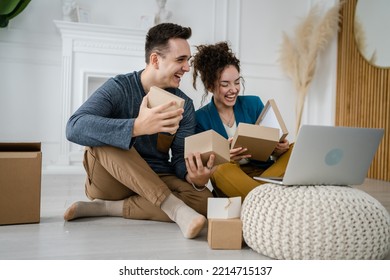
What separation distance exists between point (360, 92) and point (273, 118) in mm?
2529

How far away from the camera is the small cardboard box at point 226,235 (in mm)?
1243

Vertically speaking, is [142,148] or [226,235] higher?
[142,148]

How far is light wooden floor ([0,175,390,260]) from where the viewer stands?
3.79ft

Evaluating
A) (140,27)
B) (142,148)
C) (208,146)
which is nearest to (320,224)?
(208,146)

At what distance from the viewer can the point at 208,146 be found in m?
1.35

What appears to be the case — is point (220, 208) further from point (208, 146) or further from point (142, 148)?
point (142, 148)

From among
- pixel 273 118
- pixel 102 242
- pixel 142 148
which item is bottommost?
pixel 102 242

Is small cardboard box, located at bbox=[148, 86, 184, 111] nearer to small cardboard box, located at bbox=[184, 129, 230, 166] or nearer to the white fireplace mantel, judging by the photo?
small cardboard box, located at bbox=[184, 129, 230, 166]

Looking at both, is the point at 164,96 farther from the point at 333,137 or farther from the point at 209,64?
the point at 209,64

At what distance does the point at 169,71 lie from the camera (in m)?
1.60

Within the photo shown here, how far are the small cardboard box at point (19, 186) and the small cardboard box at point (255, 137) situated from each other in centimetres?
80
